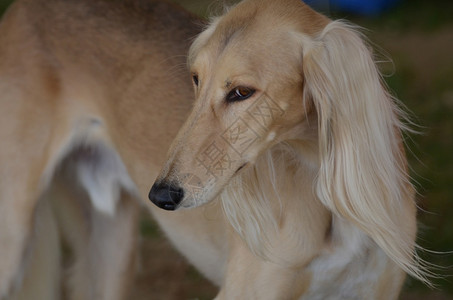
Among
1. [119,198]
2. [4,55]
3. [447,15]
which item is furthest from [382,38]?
[4,55]

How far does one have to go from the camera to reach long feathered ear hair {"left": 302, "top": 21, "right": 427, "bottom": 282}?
2.34 m

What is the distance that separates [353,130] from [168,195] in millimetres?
532

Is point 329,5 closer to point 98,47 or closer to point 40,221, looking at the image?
point 98,47

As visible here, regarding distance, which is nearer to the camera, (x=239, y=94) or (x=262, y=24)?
(x=239, y=94)

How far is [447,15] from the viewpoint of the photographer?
690cm

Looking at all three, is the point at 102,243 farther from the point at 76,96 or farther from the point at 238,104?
the point at 238,104

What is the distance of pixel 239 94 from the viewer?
2322 mm

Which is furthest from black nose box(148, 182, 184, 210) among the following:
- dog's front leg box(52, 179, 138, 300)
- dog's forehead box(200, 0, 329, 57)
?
dog's front leg box(52, 179, 138, 300)

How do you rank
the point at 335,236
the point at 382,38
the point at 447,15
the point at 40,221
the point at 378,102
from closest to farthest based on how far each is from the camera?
the point at 378,102 < the point at 335,236 < the point at 40,221 < the point at 382,38 < the point at 447,15

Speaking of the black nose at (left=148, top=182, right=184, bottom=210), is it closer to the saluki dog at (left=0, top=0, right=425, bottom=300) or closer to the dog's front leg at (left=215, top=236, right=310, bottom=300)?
the saluki dog at (left=0, top=0, right=425, bottom=300)

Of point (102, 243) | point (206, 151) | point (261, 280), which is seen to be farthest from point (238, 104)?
point (102, 243)

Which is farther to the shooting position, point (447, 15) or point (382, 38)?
point (447, 15)

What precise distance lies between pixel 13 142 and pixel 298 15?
1.41 m

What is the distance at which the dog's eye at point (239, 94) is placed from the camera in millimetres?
2316
